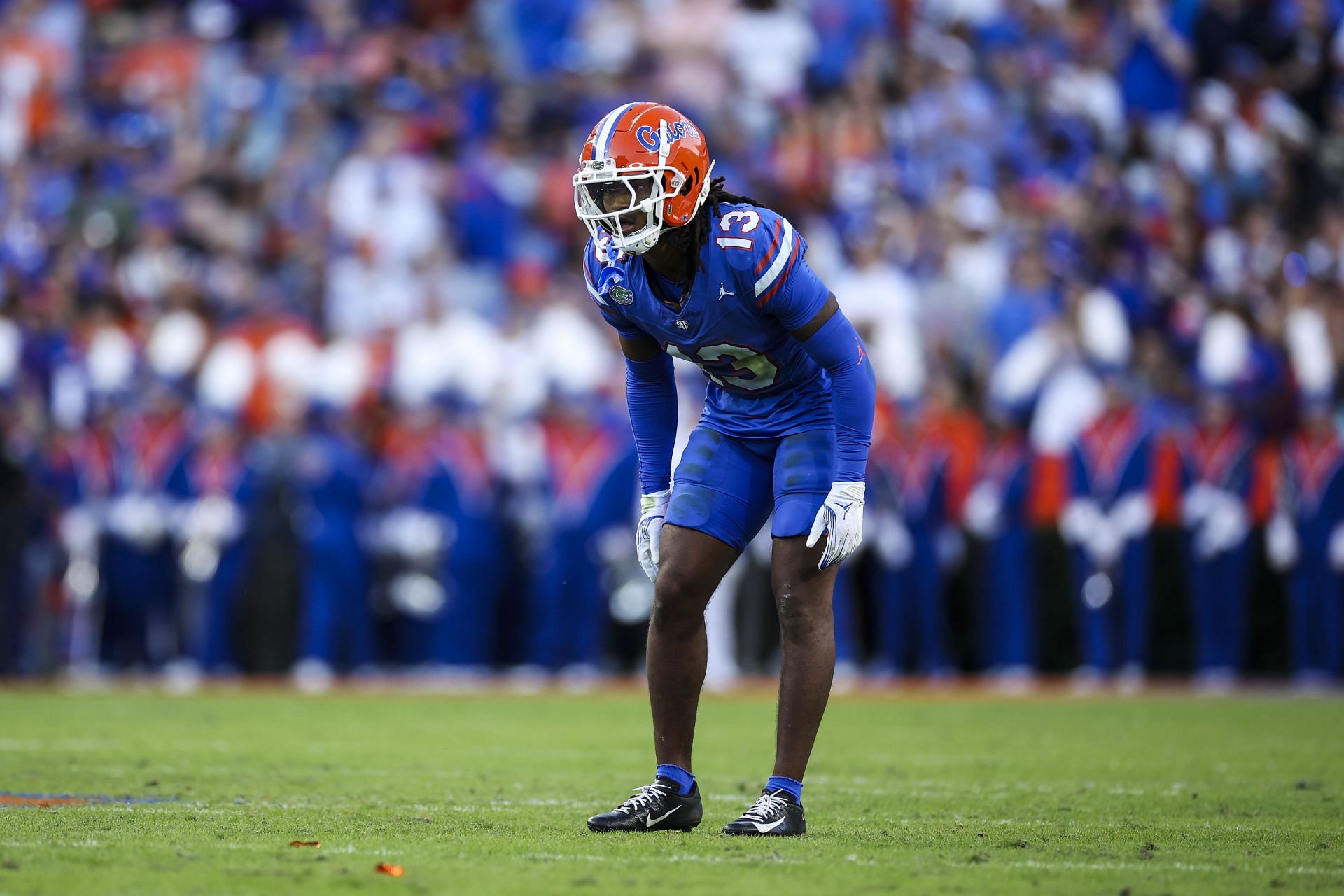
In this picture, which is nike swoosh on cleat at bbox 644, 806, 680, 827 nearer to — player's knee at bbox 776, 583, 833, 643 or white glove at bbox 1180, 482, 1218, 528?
player's knee at bbox 776, 583, 833, 643

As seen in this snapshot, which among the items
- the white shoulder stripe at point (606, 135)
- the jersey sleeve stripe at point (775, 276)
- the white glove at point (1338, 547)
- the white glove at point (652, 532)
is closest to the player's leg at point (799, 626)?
the white glove at point (652, 532)

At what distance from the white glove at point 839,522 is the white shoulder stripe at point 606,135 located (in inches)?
50.7

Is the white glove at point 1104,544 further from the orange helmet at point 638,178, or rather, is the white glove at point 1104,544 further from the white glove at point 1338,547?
the orange helmet at point 638,178

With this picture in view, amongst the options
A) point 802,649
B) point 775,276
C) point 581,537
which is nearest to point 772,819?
point 802,649

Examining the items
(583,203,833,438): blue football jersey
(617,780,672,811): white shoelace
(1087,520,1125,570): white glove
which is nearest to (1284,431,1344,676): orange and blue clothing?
(1087,520,1125,570): white glove

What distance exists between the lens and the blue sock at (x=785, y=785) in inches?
231

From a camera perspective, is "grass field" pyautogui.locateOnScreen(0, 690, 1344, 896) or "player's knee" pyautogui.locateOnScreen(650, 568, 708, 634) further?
"player's knee" pyautogui.locateOnScreen(650, 568, 708, 634)

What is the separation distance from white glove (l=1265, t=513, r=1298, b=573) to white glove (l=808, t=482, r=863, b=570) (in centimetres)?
883

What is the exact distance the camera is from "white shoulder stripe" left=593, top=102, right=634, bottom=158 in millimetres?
5805

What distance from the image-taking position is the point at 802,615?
19.6ft

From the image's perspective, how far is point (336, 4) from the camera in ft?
68.1

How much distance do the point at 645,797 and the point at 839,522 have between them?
108 cm

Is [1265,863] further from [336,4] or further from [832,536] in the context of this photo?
[336,4]

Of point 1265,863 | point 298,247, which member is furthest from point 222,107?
point 1265,863
